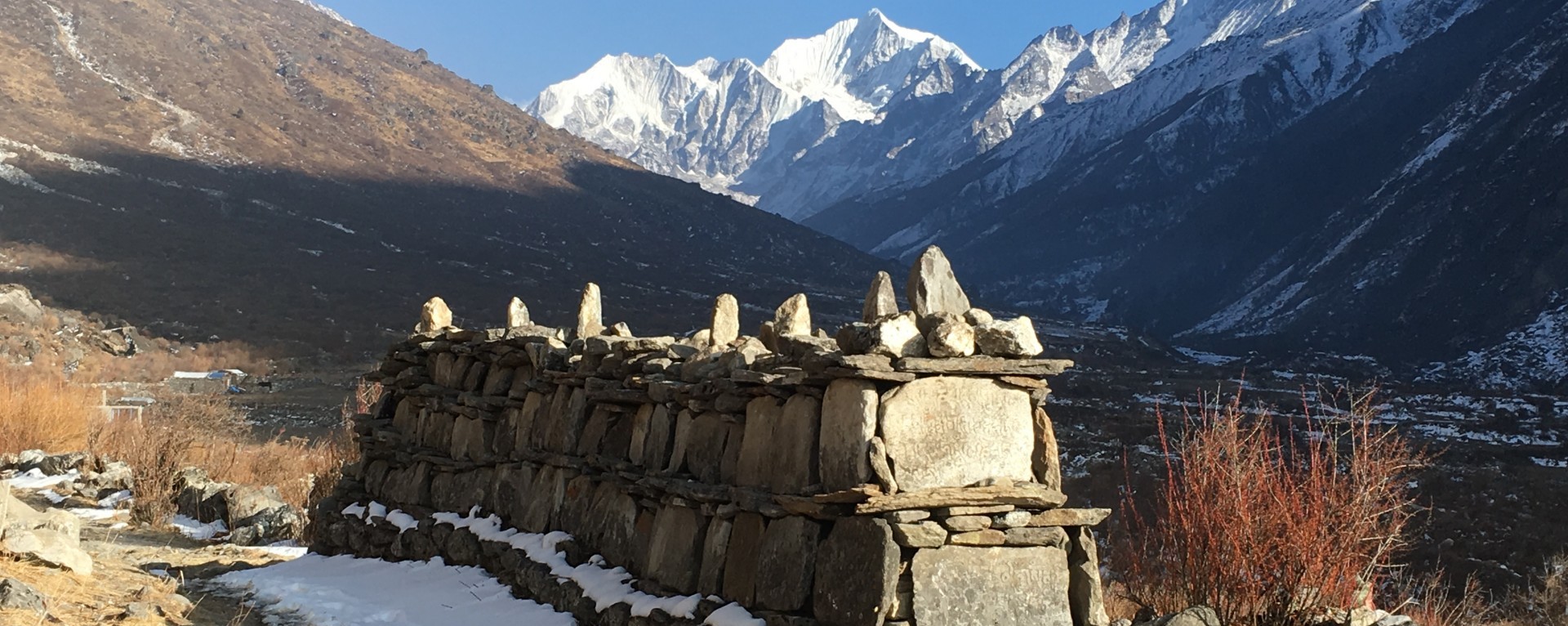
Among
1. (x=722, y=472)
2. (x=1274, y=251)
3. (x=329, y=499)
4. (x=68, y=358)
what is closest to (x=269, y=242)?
(x=68, y=358)

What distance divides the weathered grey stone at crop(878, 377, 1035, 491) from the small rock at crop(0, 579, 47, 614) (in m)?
4.74

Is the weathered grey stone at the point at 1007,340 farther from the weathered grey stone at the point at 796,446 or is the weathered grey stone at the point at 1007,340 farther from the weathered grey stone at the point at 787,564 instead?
the weathered grey stone at the point at 787,564

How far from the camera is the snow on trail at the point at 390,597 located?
8.50m

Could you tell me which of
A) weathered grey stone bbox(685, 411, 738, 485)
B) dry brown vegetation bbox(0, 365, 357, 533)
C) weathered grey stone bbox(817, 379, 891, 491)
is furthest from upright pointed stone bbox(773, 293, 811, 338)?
dry brown vegetation bbox(0, 365, 357, 533)

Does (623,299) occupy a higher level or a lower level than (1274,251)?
lower

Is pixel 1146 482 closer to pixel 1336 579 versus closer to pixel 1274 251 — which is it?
pixel 1336 579

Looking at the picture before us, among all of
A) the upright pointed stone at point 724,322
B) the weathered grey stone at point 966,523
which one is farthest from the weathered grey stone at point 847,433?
the upright pointed stone at point 724,322

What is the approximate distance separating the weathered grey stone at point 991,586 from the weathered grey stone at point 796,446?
31.5 inches

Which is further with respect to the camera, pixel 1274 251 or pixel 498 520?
pixel 1274 251

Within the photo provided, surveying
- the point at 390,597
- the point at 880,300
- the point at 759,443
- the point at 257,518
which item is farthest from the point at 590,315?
the point at 257,518

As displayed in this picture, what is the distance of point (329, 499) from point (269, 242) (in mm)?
57946

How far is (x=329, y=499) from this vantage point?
41.4 feet

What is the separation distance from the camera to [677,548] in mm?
7195

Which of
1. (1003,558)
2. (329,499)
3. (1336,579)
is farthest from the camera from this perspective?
(329,499)
